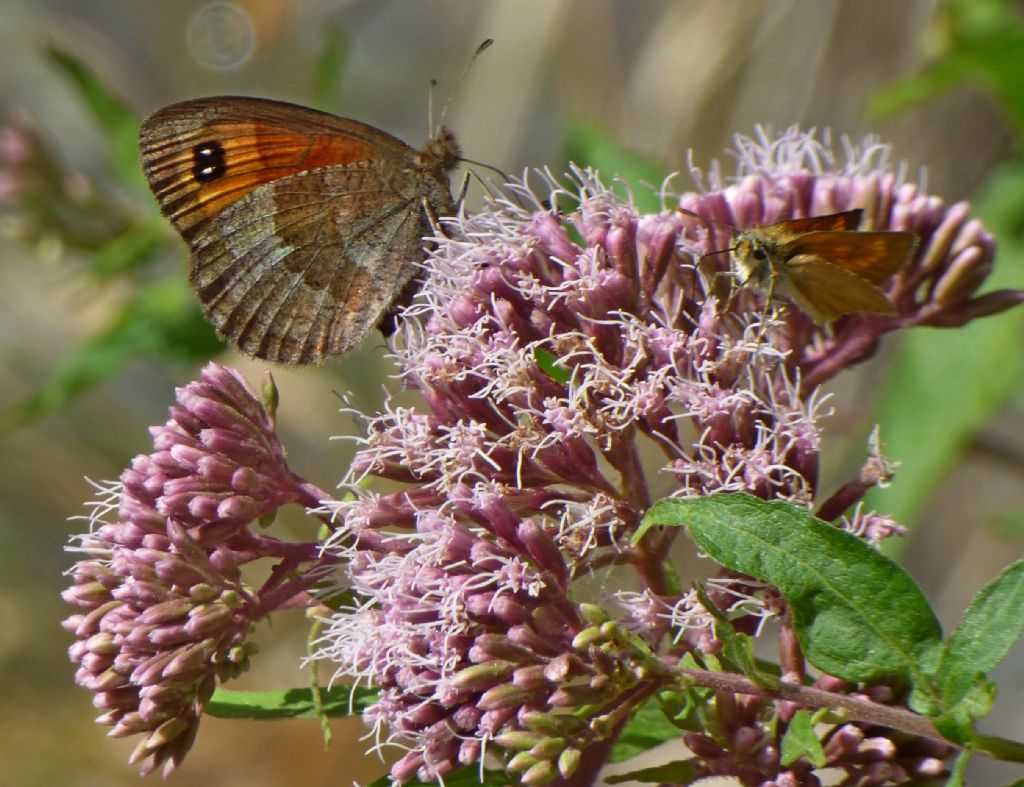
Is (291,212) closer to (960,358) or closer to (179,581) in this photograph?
(179,581)

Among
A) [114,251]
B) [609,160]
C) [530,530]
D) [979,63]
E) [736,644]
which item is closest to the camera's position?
[736,644]

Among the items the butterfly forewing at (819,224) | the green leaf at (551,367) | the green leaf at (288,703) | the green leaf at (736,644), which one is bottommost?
the green leaf at (288,703)

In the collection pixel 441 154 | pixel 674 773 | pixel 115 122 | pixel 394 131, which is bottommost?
pixel 674 773

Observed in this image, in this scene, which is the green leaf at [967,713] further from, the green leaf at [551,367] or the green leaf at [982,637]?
the green leaf at [551,367]

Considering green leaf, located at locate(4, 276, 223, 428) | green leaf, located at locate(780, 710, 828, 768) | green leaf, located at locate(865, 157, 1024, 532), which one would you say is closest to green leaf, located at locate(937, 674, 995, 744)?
green leaf, located at locate(780, 710, 828, 768)

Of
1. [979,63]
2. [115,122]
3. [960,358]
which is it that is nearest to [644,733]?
[960,358]

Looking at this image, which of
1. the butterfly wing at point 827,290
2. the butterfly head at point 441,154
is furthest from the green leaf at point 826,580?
the butterfly head at point 441,154
